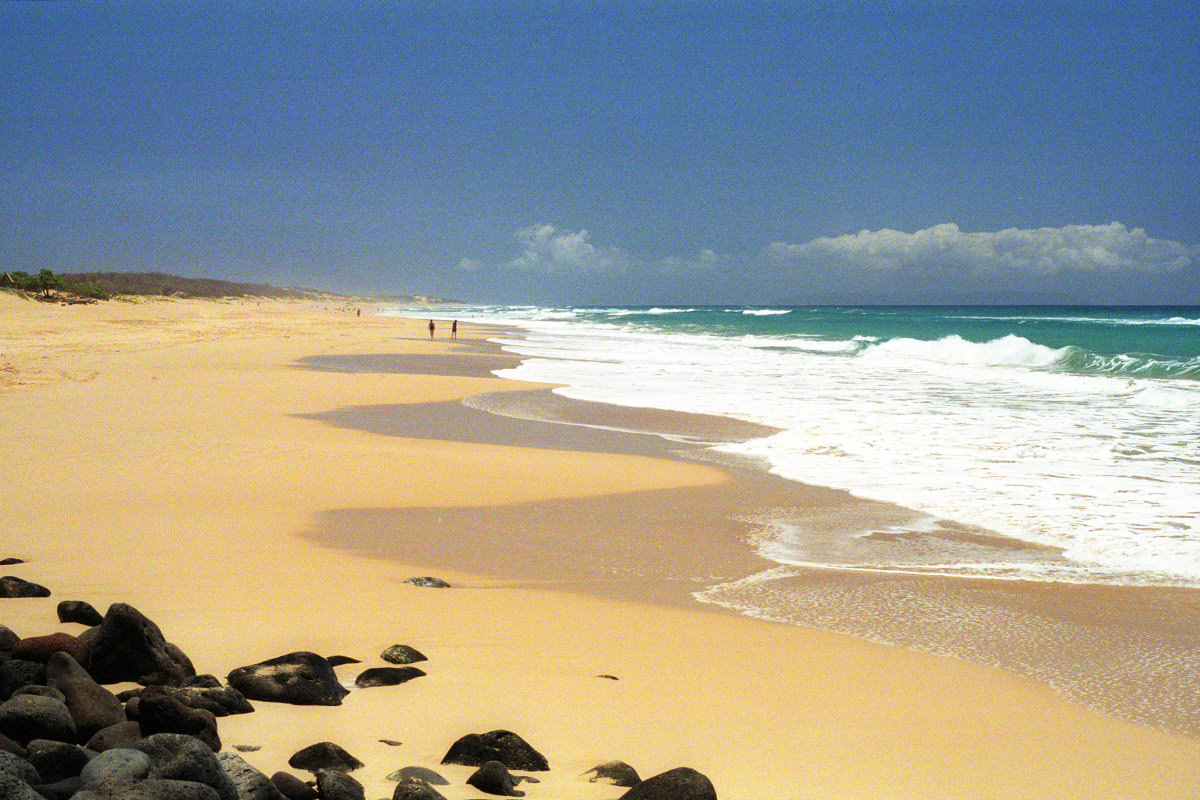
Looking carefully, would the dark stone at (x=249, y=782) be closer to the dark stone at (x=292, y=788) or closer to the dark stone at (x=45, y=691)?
the dark stone at (x=292, y=788)

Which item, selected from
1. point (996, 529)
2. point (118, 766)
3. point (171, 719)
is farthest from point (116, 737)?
point (996, 529)

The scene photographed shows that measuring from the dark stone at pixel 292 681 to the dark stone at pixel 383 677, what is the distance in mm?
114

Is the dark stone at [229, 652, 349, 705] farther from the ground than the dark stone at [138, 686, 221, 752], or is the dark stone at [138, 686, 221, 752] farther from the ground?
the dark stone at [138, 686, 221, 752]

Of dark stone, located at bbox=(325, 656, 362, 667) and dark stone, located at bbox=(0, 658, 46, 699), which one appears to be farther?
dark stone, located at bbox=(325, 656, 362, 667)

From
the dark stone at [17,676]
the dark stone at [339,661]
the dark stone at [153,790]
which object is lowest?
the dark stone at [339,661]

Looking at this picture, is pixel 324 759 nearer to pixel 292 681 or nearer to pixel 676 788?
pixel 292 681

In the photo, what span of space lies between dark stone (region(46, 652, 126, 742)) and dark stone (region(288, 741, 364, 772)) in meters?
Answer: 0.71

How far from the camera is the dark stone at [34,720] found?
307 cm

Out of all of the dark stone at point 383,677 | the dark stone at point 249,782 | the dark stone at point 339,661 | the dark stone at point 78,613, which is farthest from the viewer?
the dark stone at point 78,613

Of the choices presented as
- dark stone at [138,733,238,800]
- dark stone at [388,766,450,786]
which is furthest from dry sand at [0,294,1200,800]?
dark stone at [138,733,238,800]

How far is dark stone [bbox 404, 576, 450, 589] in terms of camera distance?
5.81 meters

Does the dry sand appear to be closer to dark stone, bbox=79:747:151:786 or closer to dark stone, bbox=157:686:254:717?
dark stone, bbox=157:686:254:717

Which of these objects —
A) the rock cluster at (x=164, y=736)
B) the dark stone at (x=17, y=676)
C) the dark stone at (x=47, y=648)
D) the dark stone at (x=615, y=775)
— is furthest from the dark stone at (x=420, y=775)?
the dark stone at (x=47, y=648)

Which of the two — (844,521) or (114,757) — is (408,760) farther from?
(844,521)
